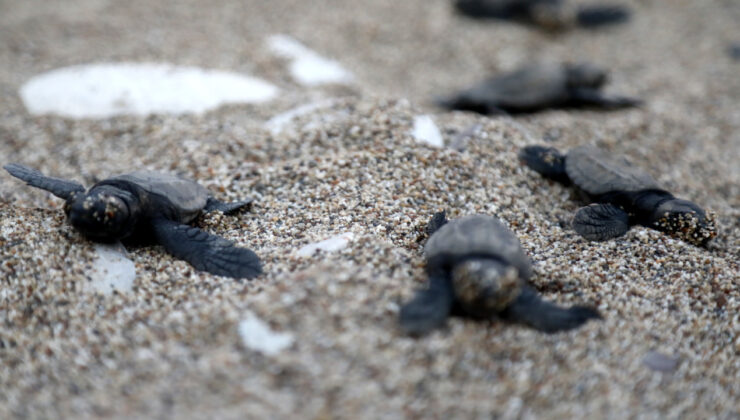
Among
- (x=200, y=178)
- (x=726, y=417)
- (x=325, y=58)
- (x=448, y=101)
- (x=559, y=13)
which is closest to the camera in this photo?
(x=726, y=417)

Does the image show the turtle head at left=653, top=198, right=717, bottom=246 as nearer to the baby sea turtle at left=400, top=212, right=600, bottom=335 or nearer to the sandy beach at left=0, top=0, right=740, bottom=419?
the sandy beach at left=0, top=0, right=740, bottom=419

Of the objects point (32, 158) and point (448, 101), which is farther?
point (448, 101)

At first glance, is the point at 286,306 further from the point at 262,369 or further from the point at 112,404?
the point at 112,404

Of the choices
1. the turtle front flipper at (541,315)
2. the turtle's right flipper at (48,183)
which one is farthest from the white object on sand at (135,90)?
the turtle front flipper at (541,315)

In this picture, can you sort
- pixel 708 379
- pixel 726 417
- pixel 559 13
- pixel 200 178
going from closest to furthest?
pixel 726 417 < pixel 708 379 < pixel 200 178 < pixel 559 13

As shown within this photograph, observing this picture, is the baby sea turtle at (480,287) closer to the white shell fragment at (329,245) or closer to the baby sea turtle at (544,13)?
the white shell fragment at (329,245)

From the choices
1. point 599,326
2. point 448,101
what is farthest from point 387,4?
point 599,326

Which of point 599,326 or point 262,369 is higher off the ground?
point 262,369
